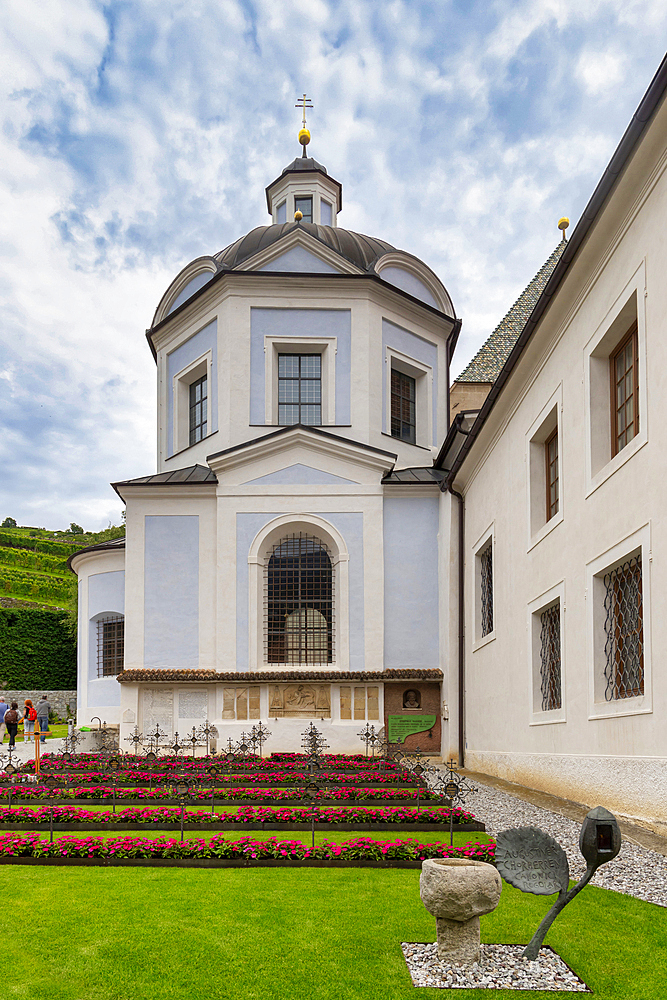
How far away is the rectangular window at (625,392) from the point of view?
33.9 feet

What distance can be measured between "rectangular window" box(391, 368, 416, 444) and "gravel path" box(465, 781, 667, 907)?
13192 millimetres

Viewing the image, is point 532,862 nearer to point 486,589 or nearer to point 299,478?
point 486,589

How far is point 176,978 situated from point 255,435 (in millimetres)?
18163

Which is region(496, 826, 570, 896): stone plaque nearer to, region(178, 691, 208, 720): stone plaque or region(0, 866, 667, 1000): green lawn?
region(0, 866, 667, 1000): green lawn

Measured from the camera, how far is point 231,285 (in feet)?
76.6

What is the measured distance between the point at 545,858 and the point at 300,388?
63.8 ft

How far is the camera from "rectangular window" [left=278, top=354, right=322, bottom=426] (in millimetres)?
23625

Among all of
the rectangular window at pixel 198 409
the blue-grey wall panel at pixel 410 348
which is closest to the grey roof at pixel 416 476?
the blue-grey wall panel at pixel 410 348

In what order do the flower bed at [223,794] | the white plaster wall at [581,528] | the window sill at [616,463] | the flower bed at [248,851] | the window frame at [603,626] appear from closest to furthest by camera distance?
1. the flower bed at [248,851]
2. the white plaster wall at [581,528]
3. the window frame at [603,626]
4. the window sill at [616,463]
5. the flower bed at [223,794]

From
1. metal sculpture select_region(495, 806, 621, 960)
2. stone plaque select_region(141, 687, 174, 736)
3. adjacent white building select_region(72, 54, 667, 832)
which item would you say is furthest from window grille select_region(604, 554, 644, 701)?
stone plaque select_region(141, 687, 174, 736)

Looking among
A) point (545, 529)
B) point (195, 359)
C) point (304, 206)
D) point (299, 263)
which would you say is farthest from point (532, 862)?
point (304, 206)

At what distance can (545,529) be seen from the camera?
1316cm

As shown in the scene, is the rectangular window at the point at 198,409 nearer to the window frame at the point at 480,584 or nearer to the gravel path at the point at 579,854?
the window frame at the point at 480,584

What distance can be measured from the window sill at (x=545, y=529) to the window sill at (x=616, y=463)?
1.27 m
